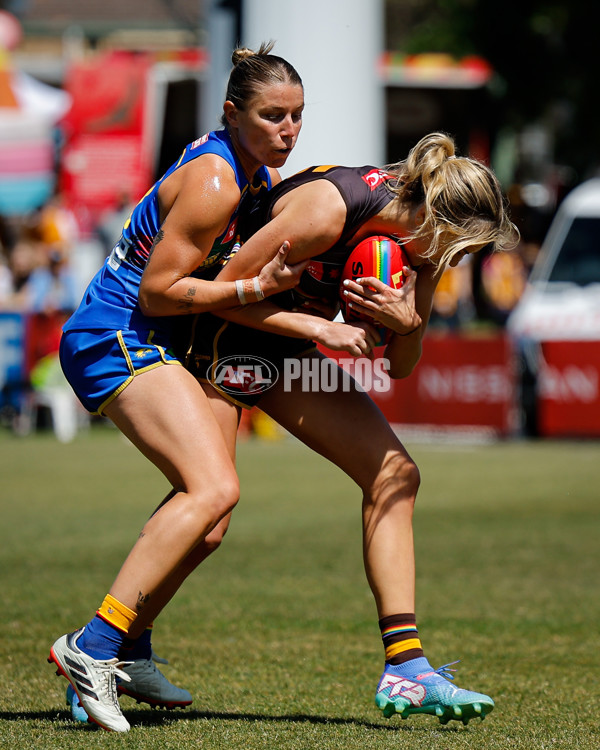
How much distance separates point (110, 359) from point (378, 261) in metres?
0.98

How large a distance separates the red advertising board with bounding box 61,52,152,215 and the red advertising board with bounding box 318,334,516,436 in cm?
791

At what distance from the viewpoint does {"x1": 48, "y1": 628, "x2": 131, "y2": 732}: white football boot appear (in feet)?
14.1

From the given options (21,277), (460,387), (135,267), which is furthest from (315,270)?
(21,277)

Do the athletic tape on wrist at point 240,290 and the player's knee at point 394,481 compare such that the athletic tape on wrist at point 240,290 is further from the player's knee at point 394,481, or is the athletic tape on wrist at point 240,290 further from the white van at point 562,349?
the white van at point 562,349

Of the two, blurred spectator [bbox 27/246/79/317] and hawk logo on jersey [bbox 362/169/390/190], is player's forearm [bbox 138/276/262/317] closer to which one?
hawk logo on jersey [bbox 362/169/390/190]

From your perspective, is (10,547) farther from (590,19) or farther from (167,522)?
(590,19)

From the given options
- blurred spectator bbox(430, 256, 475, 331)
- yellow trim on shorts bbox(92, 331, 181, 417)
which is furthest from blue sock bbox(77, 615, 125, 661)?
blurred spectator bbox(430, 256, 475, 331)

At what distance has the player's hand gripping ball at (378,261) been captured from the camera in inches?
174

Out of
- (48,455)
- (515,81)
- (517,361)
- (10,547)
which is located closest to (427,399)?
(517,361)

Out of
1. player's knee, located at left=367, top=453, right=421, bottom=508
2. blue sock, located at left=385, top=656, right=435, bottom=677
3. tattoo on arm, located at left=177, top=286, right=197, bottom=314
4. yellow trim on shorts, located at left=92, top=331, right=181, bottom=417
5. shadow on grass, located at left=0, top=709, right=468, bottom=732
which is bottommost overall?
shadow on grass, located at left=0, top=709, right=468, bottom=732

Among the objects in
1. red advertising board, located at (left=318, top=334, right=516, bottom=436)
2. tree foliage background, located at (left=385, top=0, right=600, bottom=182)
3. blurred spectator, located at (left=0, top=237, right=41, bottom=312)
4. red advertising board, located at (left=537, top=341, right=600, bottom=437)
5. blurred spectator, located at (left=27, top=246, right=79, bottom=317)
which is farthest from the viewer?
tree foliage background, located at (left=385, top=0, right=600, bottom=182)

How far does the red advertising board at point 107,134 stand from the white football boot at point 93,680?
56.1ft

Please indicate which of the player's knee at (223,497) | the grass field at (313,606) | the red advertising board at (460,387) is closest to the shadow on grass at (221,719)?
the grass field at (313,606)

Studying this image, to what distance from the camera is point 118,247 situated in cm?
467
